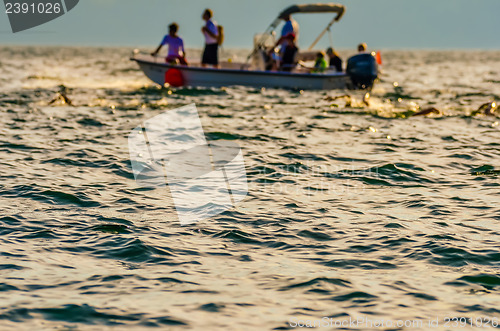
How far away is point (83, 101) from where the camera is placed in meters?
20.7

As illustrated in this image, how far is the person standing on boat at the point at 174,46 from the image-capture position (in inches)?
902

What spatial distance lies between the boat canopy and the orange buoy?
4727 millimetres

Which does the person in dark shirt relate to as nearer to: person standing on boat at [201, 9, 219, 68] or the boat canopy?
the boat canopy

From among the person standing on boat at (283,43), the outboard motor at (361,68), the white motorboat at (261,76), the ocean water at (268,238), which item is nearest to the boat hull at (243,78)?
the white motorboat at (261,76)

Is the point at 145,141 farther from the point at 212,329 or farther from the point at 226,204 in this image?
the point at 212,329

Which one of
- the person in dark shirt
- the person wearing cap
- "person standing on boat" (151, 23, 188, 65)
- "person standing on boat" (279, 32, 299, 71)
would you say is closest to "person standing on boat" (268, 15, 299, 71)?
"person standing on boat" (279, 32, 299, 71)

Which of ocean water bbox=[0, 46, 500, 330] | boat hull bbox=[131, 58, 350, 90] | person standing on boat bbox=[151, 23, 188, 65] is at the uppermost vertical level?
person standing on boat bbox=[151, 23, 188, 65]

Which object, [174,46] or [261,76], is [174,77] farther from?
[261,76]

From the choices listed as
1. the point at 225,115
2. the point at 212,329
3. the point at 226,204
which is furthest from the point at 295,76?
the point at 212,329

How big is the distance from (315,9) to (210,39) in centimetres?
531

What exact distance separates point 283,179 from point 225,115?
300 inches

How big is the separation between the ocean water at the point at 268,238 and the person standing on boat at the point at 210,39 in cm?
901

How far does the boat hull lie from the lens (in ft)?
75.3

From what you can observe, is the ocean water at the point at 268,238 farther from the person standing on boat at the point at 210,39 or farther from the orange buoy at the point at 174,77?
→ the person standing on boat at the point at 210,39
